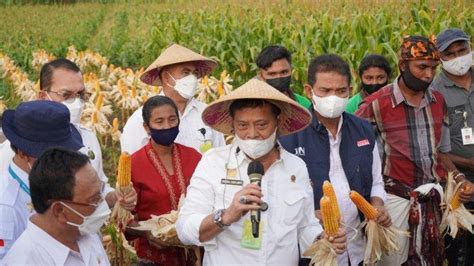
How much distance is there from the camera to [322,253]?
14.5ft

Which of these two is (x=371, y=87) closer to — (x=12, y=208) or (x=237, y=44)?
(x=12, y=208)

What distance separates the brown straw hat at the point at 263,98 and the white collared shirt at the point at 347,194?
549 mm

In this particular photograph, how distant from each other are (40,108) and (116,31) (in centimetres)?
2388

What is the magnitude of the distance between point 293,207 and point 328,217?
0.19 metres

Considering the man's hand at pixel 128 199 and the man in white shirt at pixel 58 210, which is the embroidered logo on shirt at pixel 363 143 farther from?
the man in white shirt at pixel 58 210

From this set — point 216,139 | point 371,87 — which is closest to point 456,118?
point 371,87

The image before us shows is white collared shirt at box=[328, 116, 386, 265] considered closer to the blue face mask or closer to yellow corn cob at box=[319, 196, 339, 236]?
yellow corn cob at box=[319, 196, 339, 236]

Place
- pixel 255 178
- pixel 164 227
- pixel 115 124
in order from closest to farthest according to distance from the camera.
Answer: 1. pixel 255 178
2. pixel 164 227
3. pixel 115 124

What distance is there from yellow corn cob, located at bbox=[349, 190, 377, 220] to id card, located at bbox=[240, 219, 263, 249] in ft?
2.50

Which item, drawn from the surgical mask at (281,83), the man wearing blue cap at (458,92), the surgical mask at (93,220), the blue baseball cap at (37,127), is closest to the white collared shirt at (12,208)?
the blue baseball cap at (37,127)

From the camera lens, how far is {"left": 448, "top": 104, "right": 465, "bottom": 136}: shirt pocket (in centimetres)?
635

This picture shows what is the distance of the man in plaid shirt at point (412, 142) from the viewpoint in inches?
226

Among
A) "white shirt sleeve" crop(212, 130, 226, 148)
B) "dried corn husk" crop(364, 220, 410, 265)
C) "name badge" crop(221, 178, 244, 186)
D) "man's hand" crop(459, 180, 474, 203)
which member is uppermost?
"white shirt sleeve" crop(212, 130, 226, 148)

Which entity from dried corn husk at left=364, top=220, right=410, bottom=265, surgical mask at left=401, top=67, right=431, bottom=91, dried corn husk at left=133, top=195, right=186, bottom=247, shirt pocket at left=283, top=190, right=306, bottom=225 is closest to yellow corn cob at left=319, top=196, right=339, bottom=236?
shirt pocket at left=283, top=190, right=306, bottom=225
